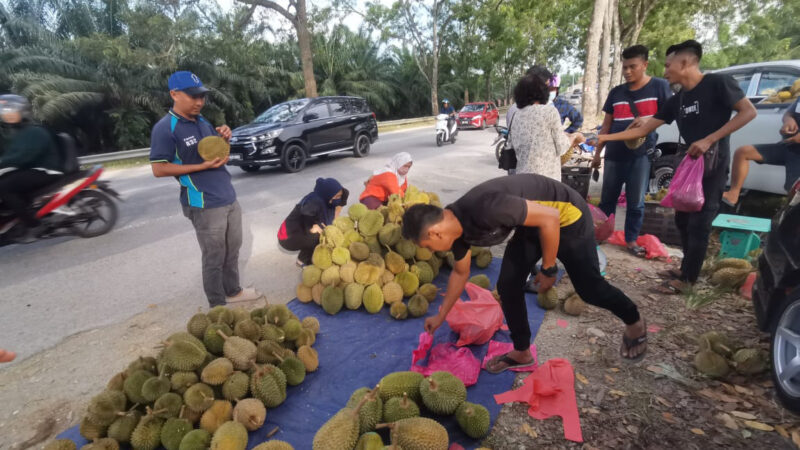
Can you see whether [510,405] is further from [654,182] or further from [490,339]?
[654,182]

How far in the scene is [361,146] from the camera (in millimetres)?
11203

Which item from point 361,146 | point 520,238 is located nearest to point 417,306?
point 520,238

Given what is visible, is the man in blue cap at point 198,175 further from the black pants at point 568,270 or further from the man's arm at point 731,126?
the man's arm at point 731,126

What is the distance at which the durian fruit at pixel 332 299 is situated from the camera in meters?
3.17

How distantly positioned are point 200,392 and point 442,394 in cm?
116

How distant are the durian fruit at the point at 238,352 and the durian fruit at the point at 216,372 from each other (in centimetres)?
5

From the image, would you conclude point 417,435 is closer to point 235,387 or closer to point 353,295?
point 235,387

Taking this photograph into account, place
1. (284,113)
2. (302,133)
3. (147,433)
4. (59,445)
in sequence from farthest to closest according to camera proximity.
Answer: (284,113), (302,133), (147,433), (59,445)

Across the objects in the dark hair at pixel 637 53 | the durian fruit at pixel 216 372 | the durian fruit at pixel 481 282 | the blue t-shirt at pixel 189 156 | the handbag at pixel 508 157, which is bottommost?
the durian fruit at pixel 481 282

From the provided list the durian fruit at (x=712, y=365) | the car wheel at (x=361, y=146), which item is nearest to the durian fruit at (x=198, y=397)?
the durian fruit at (x=712, y=365)

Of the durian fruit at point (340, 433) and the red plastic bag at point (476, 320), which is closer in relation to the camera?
the durian fruit at point (340, 433)

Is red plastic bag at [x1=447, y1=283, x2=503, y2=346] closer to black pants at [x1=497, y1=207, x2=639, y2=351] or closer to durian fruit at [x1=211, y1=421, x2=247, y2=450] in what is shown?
black pants at [x1=497, y1=207, x2=639, y2=351]

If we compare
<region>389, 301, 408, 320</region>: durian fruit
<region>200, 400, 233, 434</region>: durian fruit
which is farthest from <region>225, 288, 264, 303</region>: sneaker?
<region>200, 400, 233, 434</region>: durian fruit

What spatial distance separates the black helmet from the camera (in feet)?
15.2
